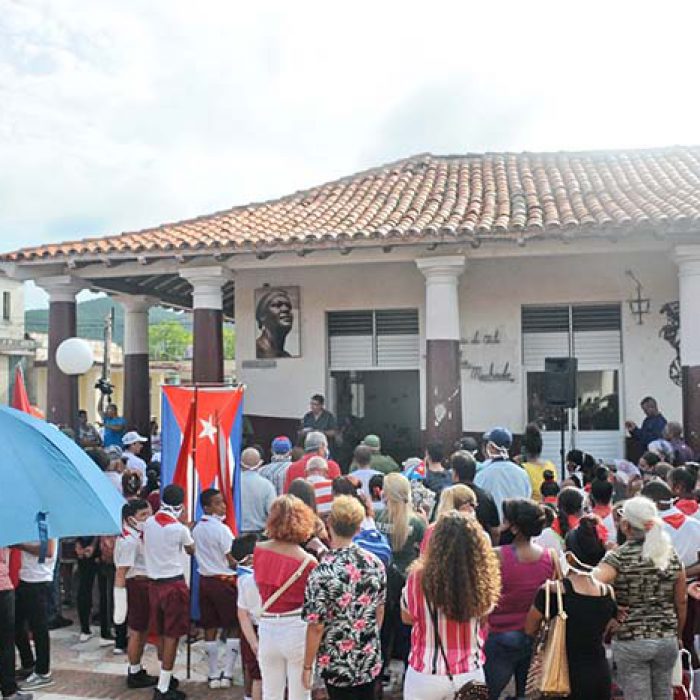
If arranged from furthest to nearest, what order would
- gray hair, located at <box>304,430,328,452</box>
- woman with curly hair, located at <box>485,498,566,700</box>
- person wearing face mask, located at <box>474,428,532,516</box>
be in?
gray hair, located at <box>304,430,328,452</box>
person wearing face mask, located at <box>474,428,532,516</box>
woman with curly hair, located at <box>485,498,566,700</box>

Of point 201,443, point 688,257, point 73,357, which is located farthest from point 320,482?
point 688,257

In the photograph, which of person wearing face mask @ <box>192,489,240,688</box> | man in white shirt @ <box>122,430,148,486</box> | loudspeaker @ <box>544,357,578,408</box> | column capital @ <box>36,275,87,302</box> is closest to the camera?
person wearing face mask @ <box>192,489,240,688</box>

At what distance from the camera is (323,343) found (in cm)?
1262

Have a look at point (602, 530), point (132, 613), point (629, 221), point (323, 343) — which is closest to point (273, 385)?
point (323, 343)

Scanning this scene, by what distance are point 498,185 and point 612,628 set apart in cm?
940

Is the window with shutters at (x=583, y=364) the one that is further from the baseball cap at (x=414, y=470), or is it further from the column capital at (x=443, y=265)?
the baseball cap at (x=414, y=470)

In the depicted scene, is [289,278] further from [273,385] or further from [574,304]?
[574,304]

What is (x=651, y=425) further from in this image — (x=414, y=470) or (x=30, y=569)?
(x=30, y=569)

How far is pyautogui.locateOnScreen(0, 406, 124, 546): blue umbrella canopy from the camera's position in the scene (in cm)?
433

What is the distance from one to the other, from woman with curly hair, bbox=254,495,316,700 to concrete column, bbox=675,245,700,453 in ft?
22.3

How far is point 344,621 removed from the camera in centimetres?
395

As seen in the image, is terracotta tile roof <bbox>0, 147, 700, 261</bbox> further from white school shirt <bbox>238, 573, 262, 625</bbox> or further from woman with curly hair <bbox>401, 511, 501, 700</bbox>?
woman with curly hair <bbox>401, 511, 501, 700</bbox>

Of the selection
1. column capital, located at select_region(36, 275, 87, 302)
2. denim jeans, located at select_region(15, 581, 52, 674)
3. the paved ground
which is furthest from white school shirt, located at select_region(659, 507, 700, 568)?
column capital, located at select_region(36, 275, 87, 302)

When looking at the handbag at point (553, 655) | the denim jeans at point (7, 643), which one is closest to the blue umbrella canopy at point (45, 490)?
the denim jeans at point (7, 643)
